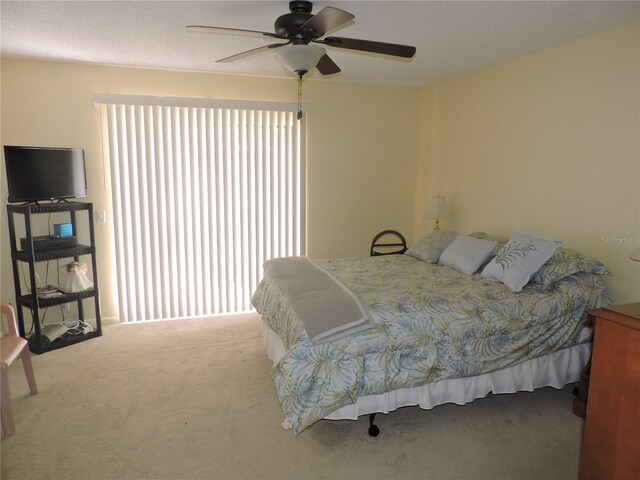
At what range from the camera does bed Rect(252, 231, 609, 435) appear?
2453 mm

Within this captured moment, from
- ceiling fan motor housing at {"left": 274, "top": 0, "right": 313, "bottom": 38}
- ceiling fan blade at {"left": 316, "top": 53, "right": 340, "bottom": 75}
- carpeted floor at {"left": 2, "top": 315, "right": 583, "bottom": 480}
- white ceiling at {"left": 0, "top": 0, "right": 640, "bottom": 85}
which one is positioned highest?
white ceiling at {"left": 0, "top": 0, "right": 640, "bottom": 85}

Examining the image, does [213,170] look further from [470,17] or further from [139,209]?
[470,17]

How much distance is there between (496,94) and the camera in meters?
4.09

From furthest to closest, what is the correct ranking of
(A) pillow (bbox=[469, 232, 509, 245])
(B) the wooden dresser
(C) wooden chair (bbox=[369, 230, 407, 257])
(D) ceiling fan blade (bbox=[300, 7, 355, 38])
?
(C) wooden chair (bbox=[369, 230, 407, 257]) < (A) pillow (bbox=[469, 232, 509, 245]) < (D) ceiling fan blade (bbox=[300, 7, 355, 38]) < (B) the wooden dresser


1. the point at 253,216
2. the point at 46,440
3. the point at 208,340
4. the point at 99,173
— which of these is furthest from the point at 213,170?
the point at 46,440

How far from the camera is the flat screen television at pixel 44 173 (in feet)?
11.7

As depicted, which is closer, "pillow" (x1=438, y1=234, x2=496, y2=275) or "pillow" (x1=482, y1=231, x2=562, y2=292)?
"pillow" (x1=482, y1=231, x2=562, y2=292)

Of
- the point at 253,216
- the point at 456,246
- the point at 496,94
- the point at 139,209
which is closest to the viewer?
the point at 456,246

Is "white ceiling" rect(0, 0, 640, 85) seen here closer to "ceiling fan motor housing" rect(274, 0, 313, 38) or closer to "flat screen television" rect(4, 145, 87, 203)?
"ceiling fan motor housing" rect(274, 0, 313, 38)

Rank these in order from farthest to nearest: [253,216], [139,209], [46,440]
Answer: [253,216] → [139,209] → [46,440]

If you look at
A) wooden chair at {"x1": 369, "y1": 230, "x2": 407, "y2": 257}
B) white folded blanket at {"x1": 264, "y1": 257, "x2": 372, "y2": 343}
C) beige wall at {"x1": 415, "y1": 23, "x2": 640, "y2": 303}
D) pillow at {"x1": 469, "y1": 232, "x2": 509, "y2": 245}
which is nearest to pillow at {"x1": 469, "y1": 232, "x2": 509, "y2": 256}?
pillow at {"x1": 469, "y1": 232, "x2": 509, "y2": 245}

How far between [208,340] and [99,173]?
194 cm

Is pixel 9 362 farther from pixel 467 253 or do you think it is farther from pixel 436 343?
pixel 467 253

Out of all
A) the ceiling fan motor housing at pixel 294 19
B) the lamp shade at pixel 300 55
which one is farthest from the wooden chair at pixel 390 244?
the ceiling fan motor housing at pixel 294 19
